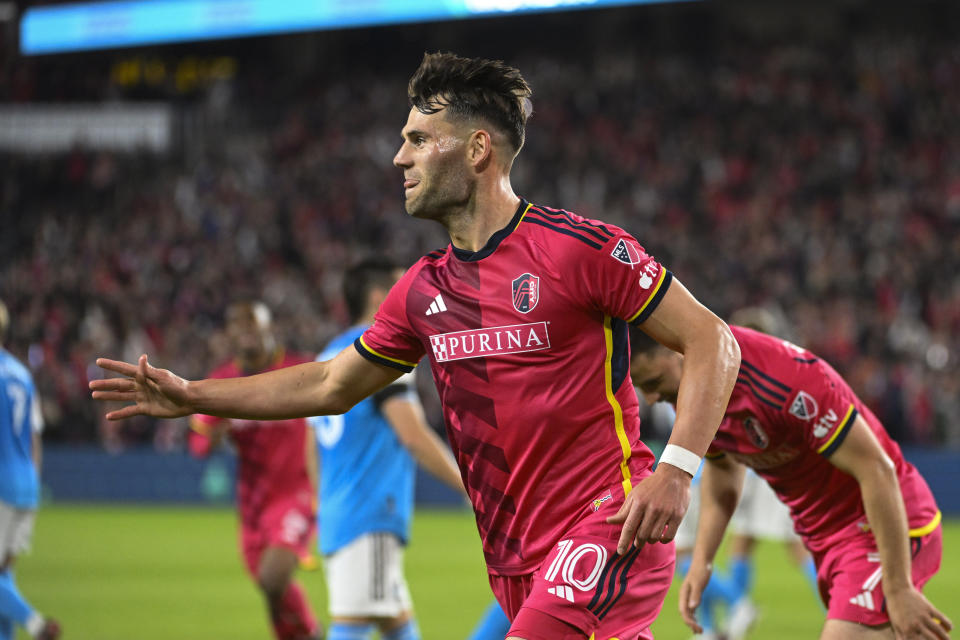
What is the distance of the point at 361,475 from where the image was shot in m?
6.33

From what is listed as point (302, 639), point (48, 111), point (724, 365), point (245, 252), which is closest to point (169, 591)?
point (302, 639)

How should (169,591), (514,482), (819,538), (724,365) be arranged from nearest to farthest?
1. (724,365)
2. (514,482)
3. (819,538)
4. (169,591)

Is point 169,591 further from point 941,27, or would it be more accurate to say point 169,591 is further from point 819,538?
point 941,27

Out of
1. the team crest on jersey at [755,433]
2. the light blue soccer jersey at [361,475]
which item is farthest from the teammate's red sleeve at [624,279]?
the light blue soccer jersey at [361,475]

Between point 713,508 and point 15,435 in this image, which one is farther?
point 15,435

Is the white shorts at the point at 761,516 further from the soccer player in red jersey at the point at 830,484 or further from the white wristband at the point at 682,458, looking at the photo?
the white wristband at the point at 682,458

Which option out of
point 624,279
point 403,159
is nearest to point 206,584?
point 403,159

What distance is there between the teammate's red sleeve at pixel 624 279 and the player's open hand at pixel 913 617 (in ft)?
5.12

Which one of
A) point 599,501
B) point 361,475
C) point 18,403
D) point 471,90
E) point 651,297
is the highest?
point 471,90

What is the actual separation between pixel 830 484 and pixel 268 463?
408 cm

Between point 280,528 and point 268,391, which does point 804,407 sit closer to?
point 268,391

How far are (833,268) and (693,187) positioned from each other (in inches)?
179

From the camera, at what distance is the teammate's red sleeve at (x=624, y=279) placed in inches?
141

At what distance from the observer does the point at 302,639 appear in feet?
24.7
